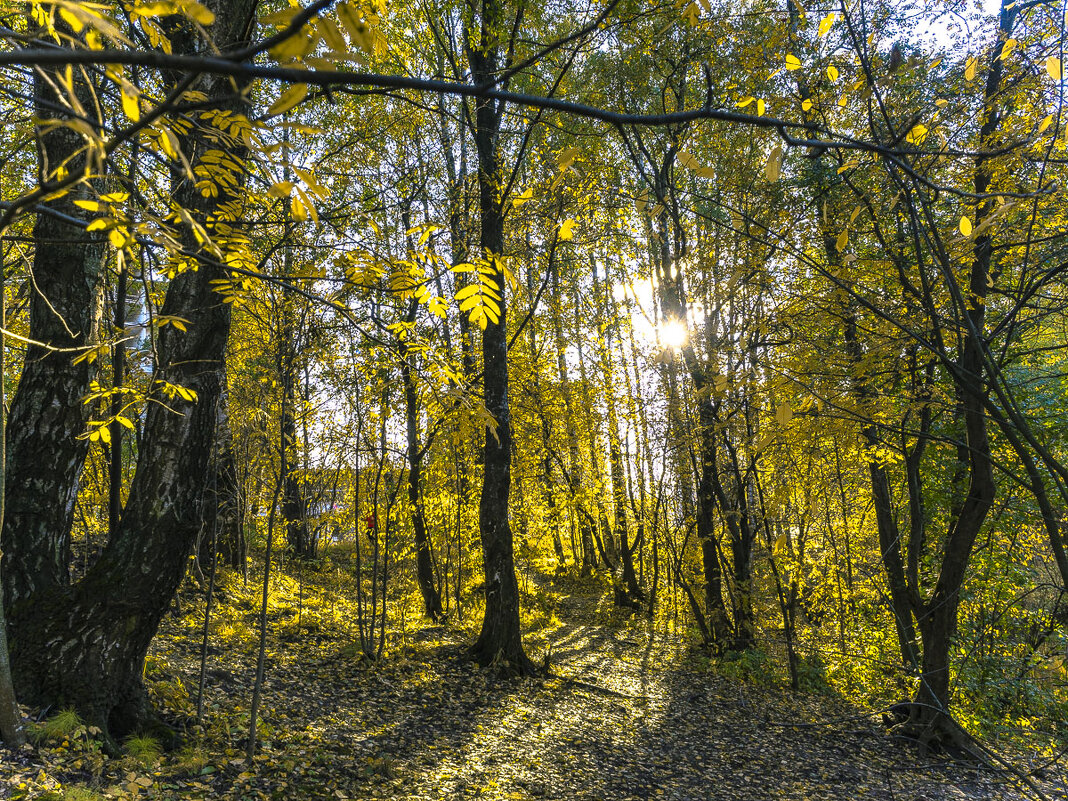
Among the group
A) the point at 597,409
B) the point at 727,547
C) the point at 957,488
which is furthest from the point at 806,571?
the point at 597,409

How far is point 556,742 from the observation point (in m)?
5.34

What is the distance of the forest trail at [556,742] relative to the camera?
424cm

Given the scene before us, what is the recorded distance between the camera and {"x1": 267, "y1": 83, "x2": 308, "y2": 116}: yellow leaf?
707mm

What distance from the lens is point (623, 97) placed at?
951 centimetres

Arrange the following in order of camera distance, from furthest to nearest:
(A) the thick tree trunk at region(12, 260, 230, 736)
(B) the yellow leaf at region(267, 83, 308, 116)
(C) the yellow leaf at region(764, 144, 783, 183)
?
(A) the thick tree trunk at region(12, 260, 230, 736)
(C) the yellow leaf at region(764, 144, 783, 183)
(B) the yellow leaf at region(267, 83, 308, 116)

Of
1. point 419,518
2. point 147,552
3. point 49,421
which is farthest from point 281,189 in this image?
point 419,518

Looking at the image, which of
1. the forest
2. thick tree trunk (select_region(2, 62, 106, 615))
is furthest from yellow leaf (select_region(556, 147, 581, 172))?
thick tree trunk (select_region(2, 62, 106, 615))

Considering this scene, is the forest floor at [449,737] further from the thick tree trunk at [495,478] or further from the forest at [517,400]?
the thick tree trunk at [495,478]

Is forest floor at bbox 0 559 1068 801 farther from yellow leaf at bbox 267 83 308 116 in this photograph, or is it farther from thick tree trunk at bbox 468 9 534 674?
yellow leaf at bbox 267 83 308 116

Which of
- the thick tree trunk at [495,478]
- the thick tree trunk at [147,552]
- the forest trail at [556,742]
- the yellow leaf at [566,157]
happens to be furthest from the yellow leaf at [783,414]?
the thick tree trunk at [495,478]

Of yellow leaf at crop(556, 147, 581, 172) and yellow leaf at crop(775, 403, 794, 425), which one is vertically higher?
yellow leaf at crop(556, 147, 581, 172)

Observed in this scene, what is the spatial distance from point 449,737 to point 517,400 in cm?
676

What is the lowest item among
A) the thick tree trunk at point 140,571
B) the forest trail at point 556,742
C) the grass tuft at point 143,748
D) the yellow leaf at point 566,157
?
the forest trail at point 556,742

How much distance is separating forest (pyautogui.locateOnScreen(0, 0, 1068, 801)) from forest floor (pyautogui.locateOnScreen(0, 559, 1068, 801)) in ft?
0.15
